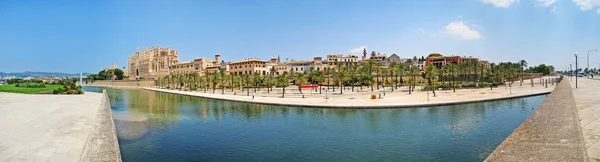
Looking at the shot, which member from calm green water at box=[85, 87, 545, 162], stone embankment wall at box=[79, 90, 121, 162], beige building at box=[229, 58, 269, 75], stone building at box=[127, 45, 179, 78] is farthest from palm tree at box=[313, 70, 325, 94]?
stone building at box=[127, 45, 179, 78]

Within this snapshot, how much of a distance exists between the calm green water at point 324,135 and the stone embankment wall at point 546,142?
2571 mm

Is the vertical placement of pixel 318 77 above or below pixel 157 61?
below

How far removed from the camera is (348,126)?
1180 inches

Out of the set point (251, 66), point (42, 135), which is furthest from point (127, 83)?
point (42, 135)

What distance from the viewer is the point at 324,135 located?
1035 inches

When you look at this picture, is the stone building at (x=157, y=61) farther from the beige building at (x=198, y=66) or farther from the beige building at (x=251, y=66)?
the beige building at (x=251, y=66)

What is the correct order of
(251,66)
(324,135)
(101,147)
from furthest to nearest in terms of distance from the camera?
1. (251,66)
2. (324,135)
3. (101,147)

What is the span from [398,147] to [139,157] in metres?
15.8

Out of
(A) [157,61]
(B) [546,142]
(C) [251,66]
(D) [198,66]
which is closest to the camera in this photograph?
(B) [546,142]

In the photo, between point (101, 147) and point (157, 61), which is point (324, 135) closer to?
point (101, 147)

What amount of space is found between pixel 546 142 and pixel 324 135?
14212 mm

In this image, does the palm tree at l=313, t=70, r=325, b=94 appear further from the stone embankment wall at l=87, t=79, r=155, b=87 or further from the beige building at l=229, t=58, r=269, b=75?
the stone embankment wall at l=87, t=79, r=155, b=87

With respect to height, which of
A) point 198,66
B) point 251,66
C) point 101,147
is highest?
point 198,66

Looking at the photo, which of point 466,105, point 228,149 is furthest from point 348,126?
point 466,105
